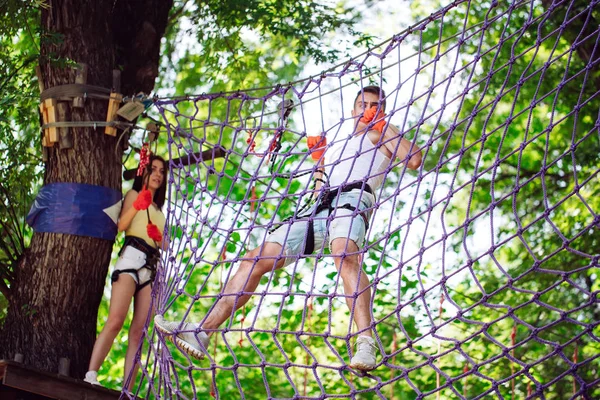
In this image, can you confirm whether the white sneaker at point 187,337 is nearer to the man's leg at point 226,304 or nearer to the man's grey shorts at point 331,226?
the man's leg at point 226,304

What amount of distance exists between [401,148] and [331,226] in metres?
0.38

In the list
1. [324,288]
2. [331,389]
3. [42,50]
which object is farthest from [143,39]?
[331,389]

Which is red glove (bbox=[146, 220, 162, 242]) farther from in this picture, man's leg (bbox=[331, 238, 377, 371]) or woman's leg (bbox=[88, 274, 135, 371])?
man's leg (bbox=[331, 238, 377, 371])

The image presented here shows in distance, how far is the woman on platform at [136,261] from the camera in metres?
3.83

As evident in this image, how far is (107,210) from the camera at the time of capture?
409 centimetres

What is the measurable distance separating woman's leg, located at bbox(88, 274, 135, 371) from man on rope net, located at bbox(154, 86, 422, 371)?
696 mm

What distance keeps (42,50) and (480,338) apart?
426 cm

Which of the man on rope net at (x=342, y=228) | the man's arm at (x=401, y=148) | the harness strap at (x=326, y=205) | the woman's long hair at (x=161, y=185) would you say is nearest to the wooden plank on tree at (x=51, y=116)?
the woman's long hair at (x=161, y=185)

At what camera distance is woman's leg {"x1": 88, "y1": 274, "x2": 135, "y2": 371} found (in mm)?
3756

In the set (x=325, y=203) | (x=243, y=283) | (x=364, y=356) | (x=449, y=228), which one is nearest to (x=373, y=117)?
(x=325, y=203)

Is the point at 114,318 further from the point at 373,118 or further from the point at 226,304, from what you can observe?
the point at 373,118

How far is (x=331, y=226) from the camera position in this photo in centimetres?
321

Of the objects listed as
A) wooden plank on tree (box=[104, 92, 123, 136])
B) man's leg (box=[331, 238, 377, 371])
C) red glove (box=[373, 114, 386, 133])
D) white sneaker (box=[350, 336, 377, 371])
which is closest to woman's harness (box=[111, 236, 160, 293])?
wooden plank on tree (box=[104, 92, 123, 136])

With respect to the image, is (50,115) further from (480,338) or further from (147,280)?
(480,338)
